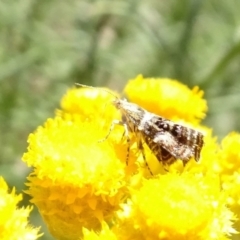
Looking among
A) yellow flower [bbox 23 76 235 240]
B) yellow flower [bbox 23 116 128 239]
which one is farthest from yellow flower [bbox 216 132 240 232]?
yellow flower [bbox 23 116 128 239]

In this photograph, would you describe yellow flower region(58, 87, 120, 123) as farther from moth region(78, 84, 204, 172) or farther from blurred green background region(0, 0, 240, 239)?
blurred green background region(0, 0, 240, 239)

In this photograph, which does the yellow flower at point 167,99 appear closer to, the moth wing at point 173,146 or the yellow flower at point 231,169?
the yellow flower at point 231,169

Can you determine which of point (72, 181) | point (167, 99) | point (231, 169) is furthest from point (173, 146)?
point (167, 99)

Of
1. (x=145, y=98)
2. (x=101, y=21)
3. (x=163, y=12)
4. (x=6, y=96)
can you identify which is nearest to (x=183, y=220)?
(x=145, y=98)

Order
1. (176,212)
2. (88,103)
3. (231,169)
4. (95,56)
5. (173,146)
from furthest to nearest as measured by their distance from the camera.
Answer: (95,56) < (88,103) < (231,169) < (173,146) < (176,212)

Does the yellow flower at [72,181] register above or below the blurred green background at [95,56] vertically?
below

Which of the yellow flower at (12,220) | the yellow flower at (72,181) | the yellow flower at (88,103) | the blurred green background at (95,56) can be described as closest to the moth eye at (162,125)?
the yellow flower at (72,181)

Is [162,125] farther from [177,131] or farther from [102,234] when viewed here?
[102,234]
